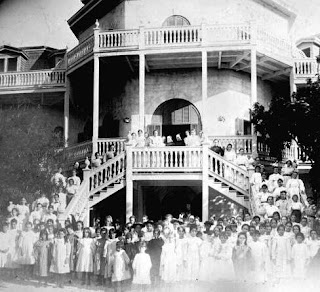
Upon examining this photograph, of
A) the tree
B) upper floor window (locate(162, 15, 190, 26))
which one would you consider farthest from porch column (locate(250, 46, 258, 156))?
upper floor window (locate(162, 15, 190, 26))

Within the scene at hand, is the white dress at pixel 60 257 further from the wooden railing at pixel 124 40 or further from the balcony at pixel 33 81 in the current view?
the balcony at pixel 33 81

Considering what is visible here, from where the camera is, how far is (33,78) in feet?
81.0

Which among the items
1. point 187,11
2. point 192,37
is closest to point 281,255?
point 192,37

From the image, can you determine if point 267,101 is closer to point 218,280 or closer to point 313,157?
point 313,157

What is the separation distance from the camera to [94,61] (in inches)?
802

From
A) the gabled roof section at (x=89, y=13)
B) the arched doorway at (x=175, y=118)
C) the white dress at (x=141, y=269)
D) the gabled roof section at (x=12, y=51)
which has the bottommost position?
the white dress at (x=141, y=269)

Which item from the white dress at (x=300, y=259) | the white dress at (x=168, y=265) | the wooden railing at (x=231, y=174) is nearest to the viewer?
the white dress at (x=300, y=259)

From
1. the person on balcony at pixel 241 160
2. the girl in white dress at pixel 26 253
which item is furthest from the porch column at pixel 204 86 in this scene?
the girl in white dress at pixel 26 253

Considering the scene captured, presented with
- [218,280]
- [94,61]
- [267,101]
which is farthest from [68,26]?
[218,280]

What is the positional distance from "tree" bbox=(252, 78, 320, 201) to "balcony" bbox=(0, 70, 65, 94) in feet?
34.6

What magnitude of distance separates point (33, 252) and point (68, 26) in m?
17.2

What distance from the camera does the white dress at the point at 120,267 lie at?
11312mm

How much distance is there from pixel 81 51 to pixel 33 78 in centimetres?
367

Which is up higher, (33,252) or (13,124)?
(13,124)
